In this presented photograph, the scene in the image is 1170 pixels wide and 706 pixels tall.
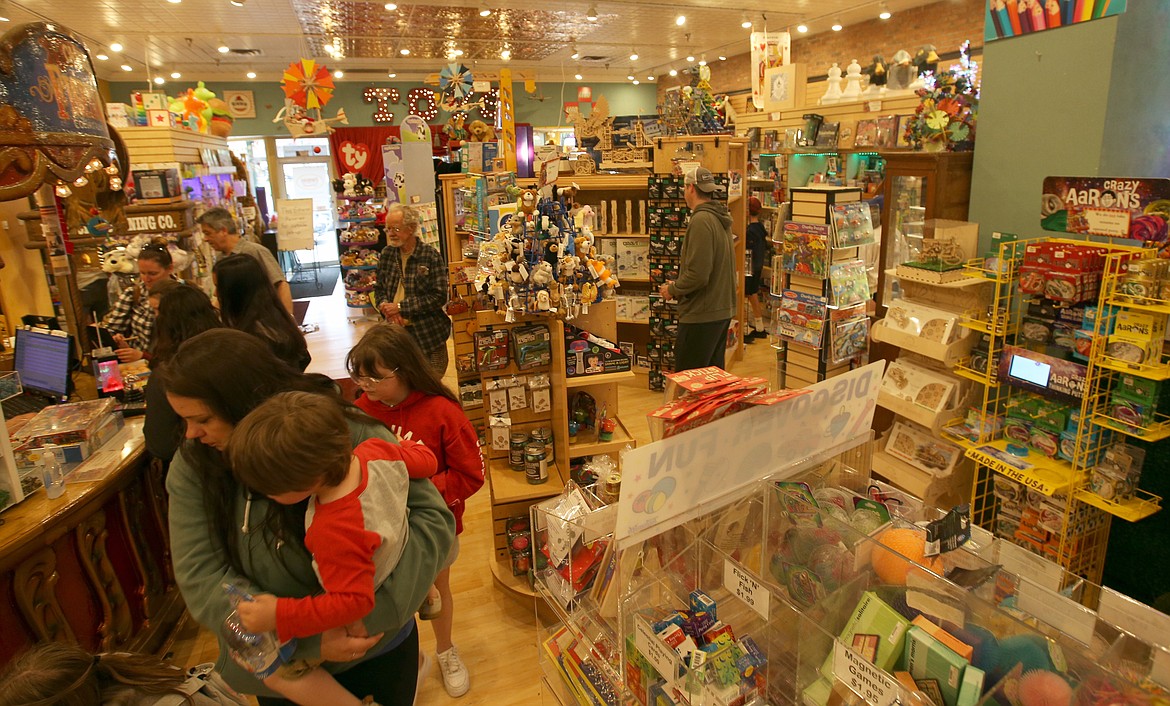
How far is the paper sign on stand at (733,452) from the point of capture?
135cm

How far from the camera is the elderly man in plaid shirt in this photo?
4.28 meters

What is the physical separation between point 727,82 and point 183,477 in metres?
14.3

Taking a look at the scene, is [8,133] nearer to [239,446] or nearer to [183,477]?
[183,477]

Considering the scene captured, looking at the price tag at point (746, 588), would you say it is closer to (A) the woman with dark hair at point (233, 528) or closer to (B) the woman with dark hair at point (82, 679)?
(A) the woman with dark hair at point (233, 528)

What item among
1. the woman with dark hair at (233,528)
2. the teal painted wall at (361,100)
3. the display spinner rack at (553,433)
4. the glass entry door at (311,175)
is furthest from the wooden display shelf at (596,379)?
the glass entry door at (311,175)

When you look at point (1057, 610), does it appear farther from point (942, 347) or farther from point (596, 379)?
point (596, 379)

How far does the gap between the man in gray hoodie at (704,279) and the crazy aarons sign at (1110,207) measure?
196 cm

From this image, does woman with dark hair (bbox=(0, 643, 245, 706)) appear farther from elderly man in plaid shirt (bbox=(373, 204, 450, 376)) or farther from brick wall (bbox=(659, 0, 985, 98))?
brick wall (bbox=(659, 0, 985, 98))

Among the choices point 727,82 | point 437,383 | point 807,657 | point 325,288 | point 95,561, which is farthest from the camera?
point 727,82

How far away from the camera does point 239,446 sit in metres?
1.23

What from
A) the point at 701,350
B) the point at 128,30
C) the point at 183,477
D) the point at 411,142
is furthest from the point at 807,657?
the point at 128,30

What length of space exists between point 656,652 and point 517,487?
1.86m

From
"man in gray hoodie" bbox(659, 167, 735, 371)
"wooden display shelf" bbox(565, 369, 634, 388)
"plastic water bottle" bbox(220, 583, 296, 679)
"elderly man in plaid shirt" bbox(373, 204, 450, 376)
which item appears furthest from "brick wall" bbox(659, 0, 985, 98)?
"plastic water bottle" bbox(220, 583, 296, 679)

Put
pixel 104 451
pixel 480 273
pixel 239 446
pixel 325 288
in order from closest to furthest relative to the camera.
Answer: pixel 239 446, pixel 104 451, pixel 480 273, pixel 325 288
